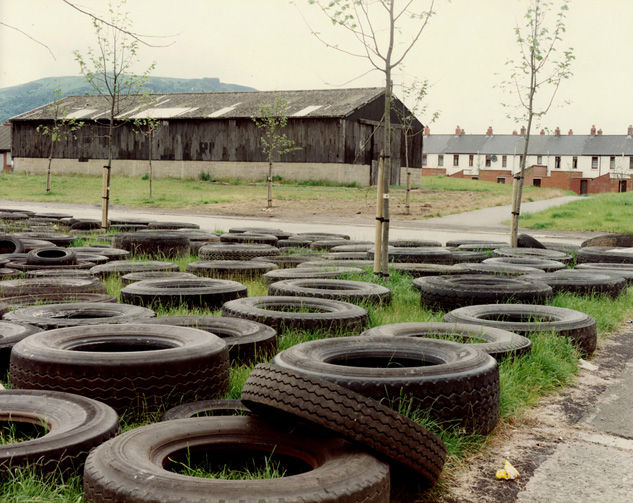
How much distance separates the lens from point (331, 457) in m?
2.87

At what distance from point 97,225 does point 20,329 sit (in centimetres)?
1095

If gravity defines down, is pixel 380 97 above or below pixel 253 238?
above

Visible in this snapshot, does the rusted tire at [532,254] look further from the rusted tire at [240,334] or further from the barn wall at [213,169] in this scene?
the barn wall at [213,169]

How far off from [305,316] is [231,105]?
43991mm

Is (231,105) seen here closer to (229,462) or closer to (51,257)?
(51,257)

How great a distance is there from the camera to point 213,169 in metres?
46.6

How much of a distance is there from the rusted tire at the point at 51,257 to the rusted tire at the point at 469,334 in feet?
16.8

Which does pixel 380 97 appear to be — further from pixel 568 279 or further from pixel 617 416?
pixel 617 416

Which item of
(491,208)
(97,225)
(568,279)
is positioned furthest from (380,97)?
(568,279)

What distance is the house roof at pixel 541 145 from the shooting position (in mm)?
99438

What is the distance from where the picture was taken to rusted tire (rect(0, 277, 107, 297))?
6805 millimetres

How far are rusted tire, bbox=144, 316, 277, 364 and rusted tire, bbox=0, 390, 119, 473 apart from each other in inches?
57.5

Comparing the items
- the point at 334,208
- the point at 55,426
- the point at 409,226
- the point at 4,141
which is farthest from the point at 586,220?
the point at 4,141

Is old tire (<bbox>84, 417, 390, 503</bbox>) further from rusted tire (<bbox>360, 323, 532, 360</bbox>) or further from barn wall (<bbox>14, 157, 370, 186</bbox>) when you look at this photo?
barn wall (<bbox>14, 157, 370, 186</bbox>)
